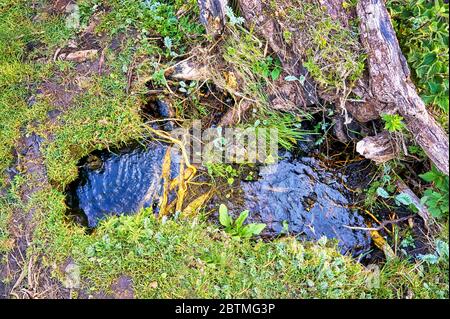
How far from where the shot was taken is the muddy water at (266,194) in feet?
11.3

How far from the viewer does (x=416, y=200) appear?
3.29 meters

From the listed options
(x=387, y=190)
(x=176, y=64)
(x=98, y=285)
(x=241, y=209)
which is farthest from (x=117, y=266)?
(x=387, y=190)

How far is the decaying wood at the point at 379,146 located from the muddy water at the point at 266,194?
15.7 inches

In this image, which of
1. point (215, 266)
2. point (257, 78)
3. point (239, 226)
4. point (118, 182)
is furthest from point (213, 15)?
point (215, 266)

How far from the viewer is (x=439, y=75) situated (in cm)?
297

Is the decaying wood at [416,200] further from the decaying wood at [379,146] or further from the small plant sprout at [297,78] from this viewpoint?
the small plant sprout at [297,78]

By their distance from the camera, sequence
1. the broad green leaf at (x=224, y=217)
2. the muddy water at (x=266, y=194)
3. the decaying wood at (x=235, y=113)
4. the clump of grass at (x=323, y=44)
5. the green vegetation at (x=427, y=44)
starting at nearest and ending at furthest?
the green vegetation at (x=427, y=44) → the clump of grass at (x=323, y=44) → the broad green leaf at (x=224, y=217) → the muddy water at (x=266, y=194) → the decaying wood at (x=235, y=113)

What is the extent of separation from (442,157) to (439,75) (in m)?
0.60

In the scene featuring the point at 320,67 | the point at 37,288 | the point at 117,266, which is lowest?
the point at 37,288

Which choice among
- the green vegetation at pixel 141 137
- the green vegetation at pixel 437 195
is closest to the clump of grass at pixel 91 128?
the green vegetation at pixel 141 137

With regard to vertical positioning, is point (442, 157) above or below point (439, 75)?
below

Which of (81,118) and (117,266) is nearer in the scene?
(117,266)

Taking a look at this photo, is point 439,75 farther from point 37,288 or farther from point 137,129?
point 37,288

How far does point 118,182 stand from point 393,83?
2.40m
